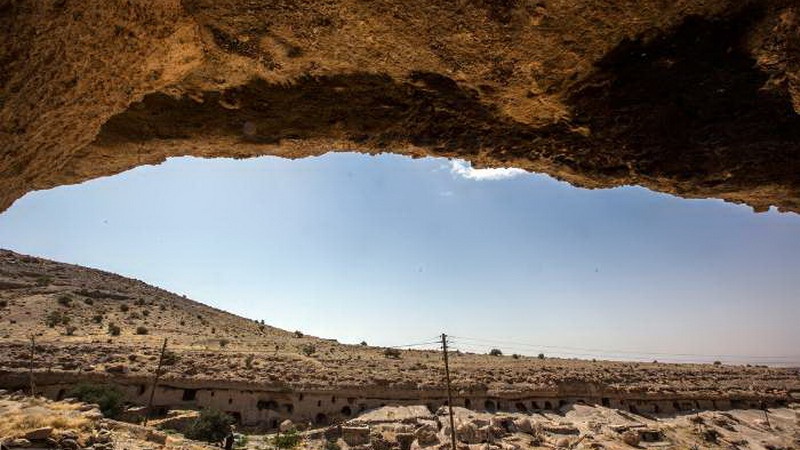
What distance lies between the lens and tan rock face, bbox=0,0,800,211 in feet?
11.2

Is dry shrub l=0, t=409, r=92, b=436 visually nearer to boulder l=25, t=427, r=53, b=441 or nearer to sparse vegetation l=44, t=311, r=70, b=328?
boulder l=25, t=427, r=53, b=441

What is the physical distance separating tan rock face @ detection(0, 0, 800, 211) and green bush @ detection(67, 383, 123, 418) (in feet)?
62.8

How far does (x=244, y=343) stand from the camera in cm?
4044

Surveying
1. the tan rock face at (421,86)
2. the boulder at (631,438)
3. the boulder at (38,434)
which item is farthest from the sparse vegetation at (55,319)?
the boulder at (631,438)

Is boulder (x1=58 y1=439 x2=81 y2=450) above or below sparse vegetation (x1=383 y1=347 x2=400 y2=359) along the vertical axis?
below

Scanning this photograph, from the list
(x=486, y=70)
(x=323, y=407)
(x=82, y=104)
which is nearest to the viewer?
(x=82, y=104)

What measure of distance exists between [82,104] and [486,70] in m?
3.75

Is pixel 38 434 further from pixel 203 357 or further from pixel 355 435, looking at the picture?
pixel 203 357

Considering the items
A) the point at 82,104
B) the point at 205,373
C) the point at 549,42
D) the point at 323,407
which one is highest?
the point at 549,42

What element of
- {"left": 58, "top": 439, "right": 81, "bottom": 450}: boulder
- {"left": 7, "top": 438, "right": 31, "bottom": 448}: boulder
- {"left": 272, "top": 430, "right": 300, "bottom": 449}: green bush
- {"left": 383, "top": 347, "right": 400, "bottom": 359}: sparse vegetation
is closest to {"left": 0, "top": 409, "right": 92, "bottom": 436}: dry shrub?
{"left": 7, "top": 438, "right": 31, "bottom": 448}: boulder

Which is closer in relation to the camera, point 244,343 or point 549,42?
point 549,42

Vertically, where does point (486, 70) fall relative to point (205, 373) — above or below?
above

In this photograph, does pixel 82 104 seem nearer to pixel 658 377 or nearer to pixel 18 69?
pixel 18 69

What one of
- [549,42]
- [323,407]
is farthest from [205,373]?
[549,42]
